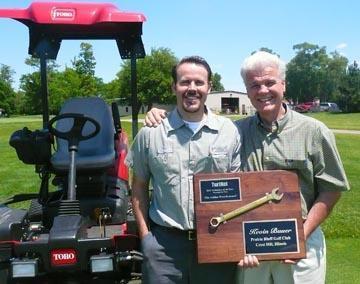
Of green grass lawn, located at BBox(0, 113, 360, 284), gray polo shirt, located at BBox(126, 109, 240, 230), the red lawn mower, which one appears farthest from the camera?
green grass lawn, located at BBox(0, 113, 360, 284)

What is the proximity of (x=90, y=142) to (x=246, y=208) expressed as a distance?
2.24 meters

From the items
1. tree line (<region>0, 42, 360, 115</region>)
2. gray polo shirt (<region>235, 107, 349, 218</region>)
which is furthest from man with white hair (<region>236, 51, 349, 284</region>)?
tree line (<region>0, 42, 360, 115</region>)

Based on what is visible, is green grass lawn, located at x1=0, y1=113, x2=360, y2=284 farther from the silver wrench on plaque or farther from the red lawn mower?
the silver wrench on plaque

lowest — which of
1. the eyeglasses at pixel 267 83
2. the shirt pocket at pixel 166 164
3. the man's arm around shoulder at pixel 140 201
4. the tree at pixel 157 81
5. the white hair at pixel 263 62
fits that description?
the man's arm around shoulder at pixel 140 201

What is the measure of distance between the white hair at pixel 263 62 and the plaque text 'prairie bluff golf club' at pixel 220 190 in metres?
0.62

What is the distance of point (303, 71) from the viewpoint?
9325cm

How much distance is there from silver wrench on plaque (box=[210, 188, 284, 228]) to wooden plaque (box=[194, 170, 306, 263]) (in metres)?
0.02

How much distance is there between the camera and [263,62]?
2.97m

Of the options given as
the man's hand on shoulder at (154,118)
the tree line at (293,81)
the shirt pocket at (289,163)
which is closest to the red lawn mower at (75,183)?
the man's hand on shoulder at (154,118)

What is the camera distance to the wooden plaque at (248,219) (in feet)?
9.50

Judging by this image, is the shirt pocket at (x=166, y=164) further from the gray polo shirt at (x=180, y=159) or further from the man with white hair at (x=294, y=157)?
the man with white hair at (x=294, y=157)

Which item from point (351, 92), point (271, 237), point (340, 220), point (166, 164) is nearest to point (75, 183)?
point (166, 164)

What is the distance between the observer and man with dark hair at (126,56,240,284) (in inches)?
123

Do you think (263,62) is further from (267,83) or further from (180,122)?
(180,122)
